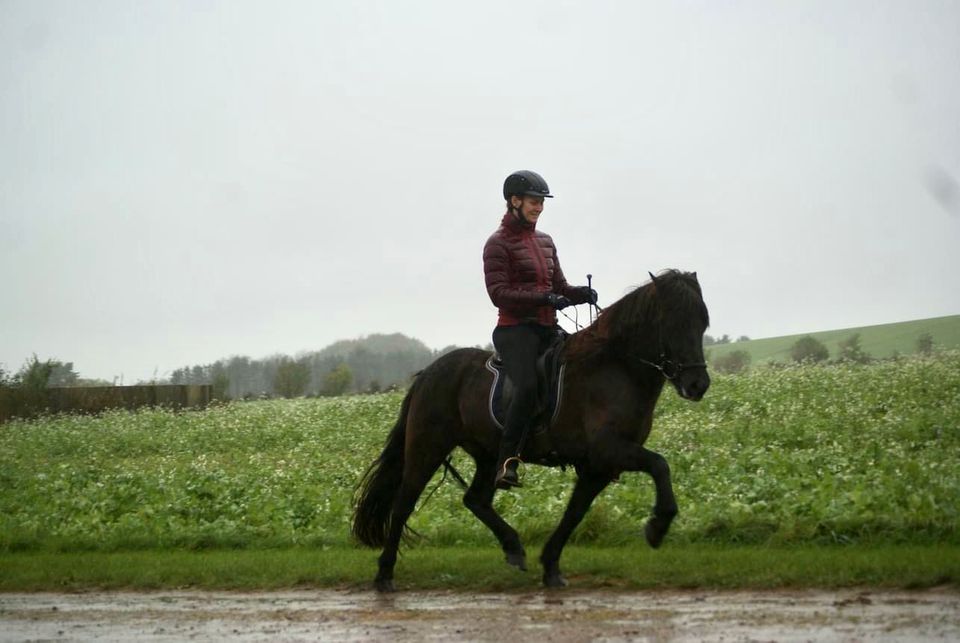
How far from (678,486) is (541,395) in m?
5.78

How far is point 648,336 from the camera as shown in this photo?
10.1 metres

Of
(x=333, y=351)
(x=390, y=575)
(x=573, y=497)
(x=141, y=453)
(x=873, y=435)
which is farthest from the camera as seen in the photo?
(x=333, y=351)

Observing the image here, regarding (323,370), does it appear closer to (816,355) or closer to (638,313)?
(816,355)

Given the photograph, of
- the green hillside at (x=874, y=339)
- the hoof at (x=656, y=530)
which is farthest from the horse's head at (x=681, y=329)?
the green hillside at (x=874, y=339)

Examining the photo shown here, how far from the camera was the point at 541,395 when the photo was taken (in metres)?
10.6

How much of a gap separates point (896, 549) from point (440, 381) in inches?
181

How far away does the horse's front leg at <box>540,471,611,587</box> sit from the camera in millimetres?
10453

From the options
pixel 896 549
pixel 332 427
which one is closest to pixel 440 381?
pixel 896 549

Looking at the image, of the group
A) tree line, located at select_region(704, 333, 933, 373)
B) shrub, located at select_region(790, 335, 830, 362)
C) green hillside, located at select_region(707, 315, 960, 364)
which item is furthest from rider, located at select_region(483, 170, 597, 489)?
shrub, located at select_region(790, 335, 830, 362)

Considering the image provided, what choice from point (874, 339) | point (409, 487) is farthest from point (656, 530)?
point (874, 339)

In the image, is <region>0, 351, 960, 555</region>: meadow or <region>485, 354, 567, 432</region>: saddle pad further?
<region>0, 351, 960, 555</region>: meadow

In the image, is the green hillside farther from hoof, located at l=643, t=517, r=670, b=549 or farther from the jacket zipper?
hoof, located at l=643, t=517, r=670, b=549

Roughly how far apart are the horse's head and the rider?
3.02 feet

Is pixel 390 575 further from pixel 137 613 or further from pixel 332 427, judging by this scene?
pixel 332 427
